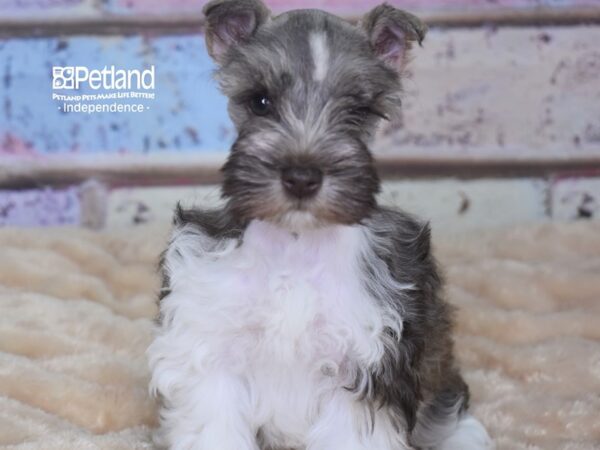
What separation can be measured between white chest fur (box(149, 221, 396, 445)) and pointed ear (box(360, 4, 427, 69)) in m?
0.74

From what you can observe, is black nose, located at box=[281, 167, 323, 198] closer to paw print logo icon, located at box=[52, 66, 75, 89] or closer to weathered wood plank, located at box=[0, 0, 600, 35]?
weathered wood plank, located at box=[0, 0, 600, 35]

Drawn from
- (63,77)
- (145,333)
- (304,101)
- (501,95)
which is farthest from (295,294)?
(501,95)

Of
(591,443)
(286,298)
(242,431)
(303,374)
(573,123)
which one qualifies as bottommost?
(591,443)

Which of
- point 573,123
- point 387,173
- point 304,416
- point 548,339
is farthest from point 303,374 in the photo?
point 573,123

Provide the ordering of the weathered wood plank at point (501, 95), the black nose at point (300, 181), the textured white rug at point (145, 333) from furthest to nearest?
the weathered wood plank at point (501, 95) → the textured white rug at point (145, 333) → the black nose at point (300, 181)

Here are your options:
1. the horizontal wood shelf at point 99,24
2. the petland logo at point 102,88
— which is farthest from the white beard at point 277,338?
the horizontal wood shelf at point 99,24

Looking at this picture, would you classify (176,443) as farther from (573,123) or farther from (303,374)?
(573,123)

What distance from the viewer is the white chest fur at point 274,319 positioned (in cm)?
316

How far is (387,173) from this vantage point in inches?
241

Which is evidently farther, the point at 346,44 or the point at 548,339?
the point at 548,339

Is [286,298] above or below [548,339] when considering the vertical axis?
above

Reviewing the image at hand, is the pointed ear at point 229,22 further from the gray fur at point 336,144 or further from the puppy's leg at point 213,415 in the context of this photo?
the puppy's leg at point 213,415

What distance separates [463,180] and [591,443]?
266cm

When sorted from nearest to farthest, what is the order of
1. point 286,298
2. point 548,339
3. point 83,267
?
point 286,298 → point 548,339 → point 83,267
